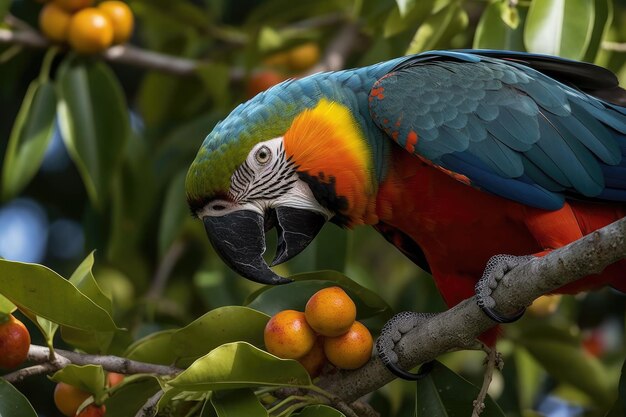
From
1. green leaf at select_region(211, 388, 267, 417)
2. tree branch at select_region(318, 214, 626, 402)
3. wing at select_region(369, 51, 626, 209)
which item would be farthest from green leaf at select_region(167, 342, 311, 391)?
wing at select_region(369, 51, 626, 209)

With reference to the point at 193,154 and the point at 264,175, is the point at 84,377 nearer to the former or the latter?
the point at 264,175

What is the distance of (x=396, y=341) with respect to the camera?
2551mm

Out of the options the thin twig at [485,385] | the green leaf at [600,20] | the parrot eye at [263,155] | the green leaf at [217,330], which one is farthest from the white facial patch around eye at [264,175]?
the green leaf at [600,20]

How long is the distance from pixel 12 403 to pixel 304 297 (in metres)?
0.85

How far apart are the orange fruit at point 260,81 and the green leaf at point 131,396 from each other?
1872 mm

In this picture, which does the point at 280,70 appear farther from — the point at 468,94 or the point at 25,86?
the point at 468,94

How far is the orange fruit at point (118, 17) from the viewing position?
12.1 ft

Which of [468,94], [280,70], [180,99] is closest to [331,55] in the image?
[280,70]

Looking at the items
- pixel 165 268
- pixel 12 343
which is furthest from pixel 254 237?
pixel 165 268

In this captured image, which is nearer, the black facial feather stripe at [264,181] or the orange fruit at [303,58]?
the black facial feather stripe at [264,181]

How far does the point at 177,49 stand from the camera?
4625 mm

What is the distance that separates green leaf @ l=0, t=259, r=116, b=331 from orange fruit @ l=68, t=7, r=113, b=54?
1.61 m

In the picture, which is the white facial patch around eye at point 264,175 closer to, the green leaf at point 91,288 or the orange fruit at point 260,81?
the green leaf at point 91,288

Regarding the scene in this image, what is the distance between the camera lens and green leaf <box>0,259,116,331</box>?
223cm
